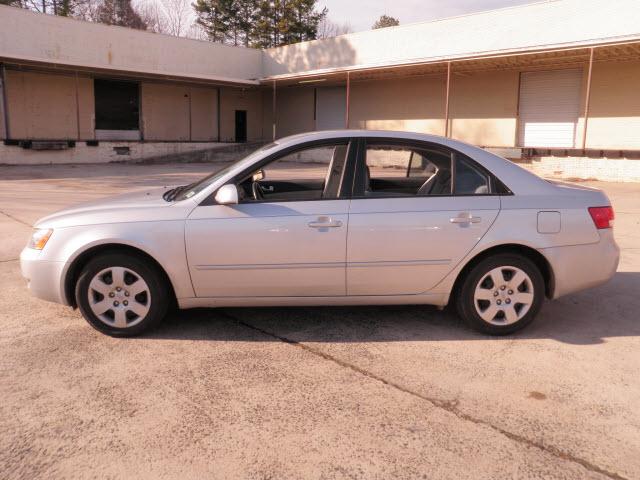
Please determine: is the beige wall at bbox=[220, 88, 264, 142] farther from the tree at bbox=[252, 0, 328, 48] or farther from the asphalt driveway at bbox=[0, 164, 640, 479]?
the asphalt driveway at bbox=[0, 164, 640, 479]

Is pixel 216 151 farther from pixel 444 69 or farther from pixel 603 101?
pixel 603 101

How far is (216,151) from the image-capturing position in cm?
2834

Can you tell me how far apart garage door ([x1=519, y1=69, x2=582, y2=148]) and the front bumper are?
21.3 metres

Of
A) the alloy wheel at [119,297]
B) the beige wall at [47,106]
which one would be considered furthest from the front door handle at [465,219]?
the beige wall at [47,106]

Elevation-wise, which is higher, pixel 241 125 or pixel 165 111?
pixel 165 111

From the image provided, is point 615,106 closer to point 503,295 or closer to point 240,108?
point 503,295

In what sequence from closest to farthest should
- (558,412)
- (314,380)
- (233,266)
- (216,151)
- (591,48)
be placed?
(558,412)
(314,380)
(233,266)
(591,48)
(216,151)

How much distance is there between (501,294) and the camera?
4.24 metres

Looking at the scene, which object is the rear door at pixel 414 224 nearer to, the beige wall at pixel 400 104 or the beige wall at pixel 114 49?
the beige wall at pixel 114 49

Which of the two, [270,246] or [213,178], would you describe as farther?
[213,178]

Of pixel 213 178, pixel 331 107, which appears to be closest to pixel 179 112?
pixel 331 107

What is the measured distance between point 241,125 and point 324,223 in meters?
30.8

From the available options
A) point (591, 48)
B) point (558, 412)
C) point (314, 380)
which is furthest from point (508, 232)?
point (591, 48)

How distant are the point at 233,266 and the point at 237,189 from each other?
58cm
